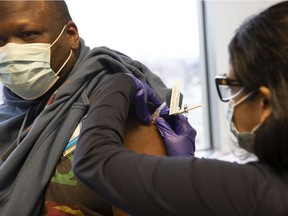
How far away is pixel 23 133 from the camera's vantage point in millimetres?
1186

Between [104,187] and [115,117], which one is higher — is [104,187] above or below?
below

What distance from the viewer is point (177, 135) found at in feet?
3.77

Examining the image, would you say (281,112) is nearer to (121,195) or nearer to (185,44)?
(121,195)

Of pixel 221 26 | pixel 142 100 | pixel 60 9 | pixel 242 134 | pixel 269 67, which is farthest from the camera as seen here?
pixel 221 26

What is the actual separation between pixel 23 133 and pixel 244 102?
29.5 inches

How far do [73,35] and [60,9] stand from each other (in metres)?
0.10

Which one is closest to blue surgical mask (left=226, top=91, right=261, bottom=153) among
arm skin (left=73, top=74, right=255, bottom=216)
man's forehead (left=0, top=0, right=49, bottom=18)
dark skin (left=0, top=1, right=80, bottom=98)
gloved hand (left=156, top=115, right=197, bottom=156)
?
arm skin (left=73, top=74, right=255, bottom=216)

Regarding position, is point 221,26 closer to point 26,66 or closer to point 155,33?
point 155,33

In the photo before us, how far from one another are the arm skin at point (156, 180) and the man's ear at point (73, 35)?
485 millimetres

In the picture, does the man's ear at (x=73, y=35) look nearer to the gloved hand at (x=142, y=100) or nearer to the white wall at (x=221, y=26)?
the gloved hand at (x=142, y=100)

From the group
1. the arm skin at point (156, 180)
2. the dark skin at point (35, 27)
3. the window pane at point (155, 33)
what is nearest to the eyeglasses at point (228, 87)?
the arm skin at point (156, 180)

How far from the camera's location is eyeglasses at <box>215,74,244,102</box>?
86cm

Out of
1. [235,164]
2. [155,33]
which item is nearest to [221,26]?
[155,33]

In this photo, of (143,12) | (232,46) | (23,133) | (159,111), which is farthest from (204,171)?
(143,12)
